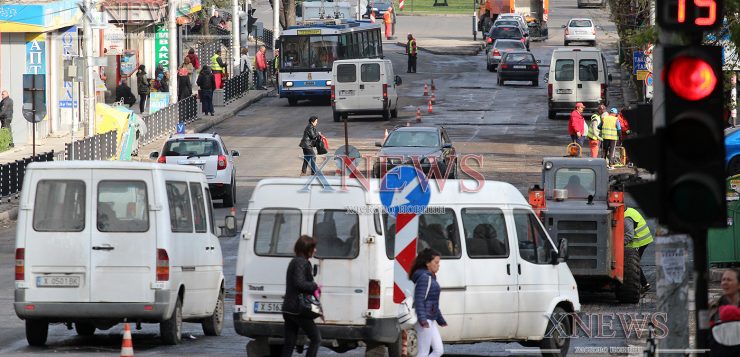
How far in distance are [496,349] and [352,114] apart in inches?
1348

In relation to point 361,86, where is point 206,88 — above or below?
below

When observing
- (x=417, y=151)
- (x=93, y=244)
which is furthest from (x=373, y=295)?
(x=417, y=151)

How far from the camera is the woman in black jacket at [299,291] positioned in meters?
13.7

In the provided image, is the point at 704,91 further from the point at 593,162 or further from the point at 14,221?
the point at 14,221

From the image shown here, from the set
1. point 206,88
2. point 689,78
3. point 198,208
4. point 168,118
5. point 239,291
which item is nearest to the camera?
point 689,78

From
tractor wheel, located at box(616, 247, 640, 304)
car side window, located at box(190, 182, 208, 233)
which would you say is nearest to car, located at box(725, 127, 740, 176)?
tractor wheel, located at box(616, 247, 640, 304)

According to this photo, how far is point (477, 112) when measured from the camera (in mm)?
53812

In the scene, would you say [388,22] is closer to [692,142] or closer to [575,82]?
[575,82]

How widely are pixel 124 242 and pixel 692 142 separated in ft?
32.4

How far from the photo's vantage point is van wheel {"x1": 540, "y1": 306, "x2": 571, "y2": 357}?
16.0 m

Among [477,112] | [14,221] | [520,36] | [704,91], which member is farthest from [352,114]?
[704,91]

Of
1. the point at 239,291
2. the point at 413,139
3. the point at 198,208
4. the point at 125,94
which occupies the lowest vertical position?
the point at 413,139

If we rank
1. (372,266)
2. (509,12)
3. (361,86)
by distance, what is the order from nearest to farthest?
(372,266), (361,86), (509,12)

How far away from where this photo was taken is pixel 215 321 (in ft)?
61.2
